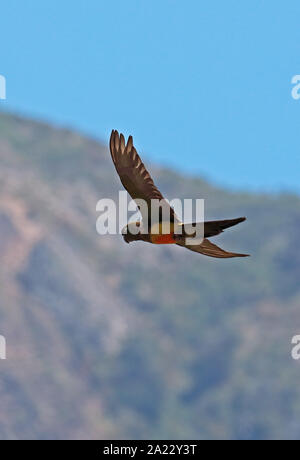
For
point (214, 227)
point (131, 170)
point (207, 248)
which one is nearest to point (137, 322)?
point (131, 170)

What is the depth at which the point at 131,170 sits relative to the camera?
18781 mm

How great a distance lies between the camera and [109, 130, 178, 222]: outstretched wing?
61.2ft

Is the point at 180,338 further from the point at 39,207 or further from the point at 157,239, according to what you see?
the point at 157,239

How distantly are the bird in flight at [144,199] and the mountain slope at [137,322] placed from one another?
235ft

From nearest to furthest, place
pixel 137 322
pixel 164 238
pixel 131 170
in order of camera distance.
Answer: pixel 164 238 < pixel 131 170 < pixel 137 322

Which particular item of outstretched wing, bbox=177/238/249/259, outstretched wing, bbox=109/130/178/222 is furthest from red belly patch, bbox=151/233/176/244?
outstretched wing, bbox=109/130/178/222

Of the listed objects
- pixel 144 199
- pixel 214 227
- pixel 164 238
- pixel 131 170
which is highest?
pixel 131 170

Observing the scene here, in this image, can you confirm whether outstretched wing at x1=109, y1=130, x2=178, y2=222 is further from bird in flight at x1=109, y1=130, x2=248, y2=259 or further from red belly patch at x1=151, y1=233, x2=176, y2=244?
red belly patch at x1=151, y1=233, x2=176, y2=244

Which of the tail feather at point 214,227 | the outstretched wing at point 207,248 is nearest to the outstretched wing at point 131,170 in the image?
the outstretched wing at point 207,248

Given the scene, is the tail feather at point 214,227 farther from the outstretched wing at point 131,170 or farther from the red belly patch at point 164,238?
the outstretched wing at point 131,170

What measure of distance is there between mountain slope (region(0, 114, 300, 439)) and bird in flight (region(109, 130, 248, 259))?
71.6 metres

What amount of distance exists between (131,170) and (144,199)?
432 millimetres

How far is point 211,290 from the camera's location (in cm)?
11438

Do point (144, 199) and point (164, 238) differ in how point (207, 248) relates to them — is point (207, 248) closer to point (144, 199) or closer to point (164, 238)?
point (164, 238)
